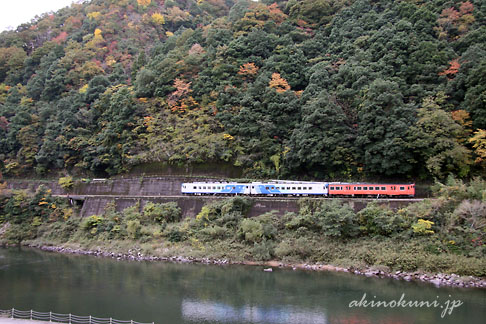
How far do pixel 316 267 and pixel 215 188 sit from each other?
1128cm

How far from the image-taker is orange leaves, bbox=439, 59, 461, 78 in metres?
31.4

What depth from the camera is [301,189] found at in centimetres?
2981

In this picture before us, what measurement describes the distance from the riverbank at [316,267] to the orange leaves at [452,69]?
58.4 ft

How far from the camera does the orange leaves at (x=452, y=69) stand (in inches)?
1237

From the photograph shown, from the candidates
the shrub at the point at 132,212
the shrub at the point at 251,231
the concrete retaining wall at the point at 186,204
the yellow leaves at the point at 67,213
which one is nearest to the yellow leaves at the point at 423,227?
the concrete retaining wall at the point at 186,204

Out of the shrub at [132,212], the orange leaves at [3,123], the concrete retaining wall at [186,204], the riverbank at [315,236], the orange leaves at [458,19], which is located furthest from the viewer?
the orange leaves at [3,123]

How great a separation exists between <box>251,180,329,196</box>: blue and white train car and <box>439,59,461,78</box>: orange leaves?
1380cm

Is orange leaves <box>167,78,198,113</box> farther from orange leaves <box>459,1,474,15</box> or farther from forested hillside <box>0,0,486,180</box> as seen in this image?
orange leaves <box>459,1,474,15</box>

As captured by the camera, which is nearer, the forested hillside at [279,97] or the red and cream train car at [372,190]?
the red and cream train car at [372,190]

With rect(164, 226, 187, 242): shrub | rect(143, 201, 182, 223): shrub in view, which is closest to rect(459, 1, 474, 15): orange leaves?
rect(143, 201, 182, 223): shrub

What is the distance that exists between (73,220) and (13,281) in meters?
12.0

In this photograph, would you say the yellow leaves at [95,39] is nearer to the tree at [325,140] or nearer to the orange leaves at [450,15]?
the tree at [325,140]

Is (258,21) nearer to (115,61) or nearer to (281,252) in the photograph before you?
(115,61)

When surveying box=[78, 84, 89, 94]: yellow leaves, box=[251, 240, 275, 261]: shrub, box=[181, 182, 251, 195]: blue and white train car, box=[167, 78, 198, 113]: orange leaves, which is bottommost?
box=[251, 240, 275, 261]: shrub
